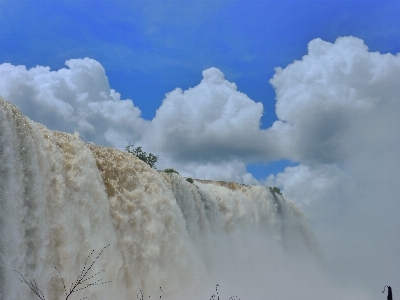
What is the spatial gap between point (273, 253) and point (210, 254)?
20.4ft

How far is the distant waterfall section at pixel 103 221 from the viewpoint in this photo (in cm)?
959

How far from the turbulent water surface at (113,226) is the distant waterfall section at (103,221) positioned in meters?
0.03

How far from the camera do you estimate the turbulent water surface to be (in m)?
9.64

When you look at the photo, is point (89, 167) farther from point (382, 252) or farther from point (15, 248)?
point (382, 252)

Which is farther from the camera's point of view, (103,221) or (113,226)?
(113,226)

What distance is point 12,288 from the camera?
28.6 feet

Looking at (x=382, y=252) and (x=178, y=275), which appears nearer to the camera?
(x=178, y=275)

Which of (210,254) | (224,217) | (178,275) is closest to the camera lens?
(178,275)

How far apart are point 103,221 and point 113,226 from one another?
53 cm

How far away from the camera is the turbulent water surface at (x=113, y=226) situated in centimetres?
964

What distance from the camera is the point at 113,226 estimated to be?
1264 centimetres

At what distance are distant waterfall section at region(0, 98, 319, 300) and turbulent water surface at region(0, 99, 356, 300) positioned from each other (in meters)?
0.03

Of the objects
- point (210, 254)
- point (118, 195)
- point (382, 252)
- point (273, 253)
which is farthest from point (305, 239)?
point (382, 252)

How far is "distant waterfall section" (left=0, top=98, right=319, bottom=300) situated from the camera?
9.59 m
